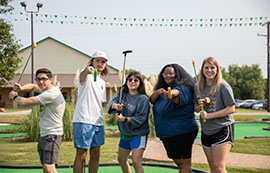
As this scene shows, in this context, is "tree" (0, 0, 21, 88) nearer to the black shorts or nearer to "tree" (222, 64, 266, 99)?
the black shorts

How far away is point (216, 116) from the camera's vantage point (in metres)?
3.11

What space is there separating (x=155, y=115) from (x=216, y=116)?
0.69 meters

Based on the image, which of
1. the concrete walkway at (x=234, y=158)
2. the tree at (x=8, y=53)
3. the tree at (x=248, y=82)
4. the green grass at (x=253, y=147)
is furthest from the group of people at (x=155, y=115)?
the tree at (x=248, y=82)

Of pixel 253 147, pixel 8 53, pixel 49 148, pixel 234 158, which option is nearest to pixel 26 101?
pixel 49 148

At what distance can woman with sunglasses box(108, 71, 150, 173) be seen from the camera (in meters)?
3.50

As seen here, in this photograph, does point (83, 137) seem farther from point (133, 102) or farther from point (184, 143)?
point (184, 143)

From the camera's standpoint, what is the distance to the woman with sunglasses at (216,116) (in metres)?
3.11

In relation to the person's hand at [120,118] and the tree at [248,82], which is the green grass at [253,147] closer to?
the person's hand at [120,118]

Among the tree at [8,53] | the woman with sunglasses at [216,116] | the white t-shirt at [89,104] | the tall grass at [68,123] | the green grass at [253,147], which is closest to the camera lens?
the woman with sunglasses at [216,116]

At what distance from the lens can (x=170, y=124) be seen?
338cm

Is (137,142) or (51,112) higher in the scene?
(51,112)

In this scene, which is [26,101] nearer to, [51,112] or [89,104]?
[51,112]

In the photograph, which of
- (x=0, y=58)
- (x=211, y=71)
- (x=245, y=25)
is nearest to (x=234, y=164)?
(x=211, y=71)

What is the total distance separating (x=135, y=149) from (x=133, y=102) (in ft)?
1.75
